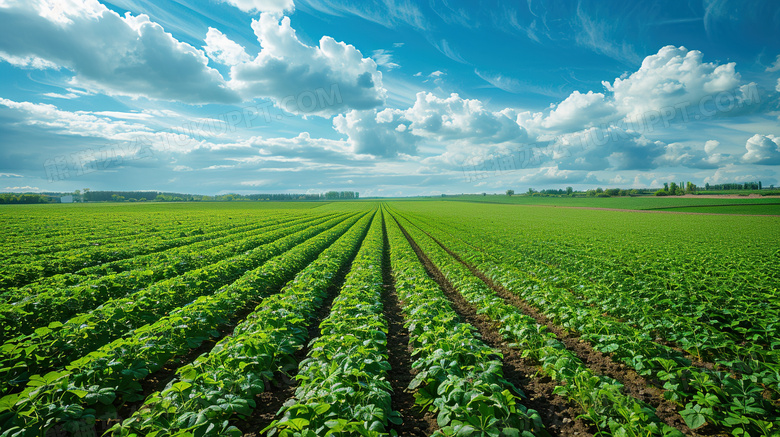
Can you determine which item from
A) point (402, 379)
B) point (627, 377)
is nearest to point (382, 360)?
point (402, 379)

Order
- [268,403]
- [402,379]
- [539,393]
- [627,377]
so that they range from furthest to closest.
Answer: [402,379]
[627,377]
[539,393]
[268,403]

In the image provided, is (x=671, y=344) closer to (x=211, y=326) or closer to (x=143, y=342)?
(x=211, y=326)

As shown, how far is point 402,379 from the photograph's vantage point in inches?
239

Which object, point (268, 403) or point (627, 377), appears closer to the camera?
point (268, 403)

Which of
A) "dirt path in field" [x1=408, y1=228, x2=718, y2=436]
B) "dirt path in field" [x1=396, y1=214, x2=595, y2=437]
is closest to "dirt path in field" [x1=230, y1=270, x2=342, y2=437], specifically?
"dirt path in field" [x1=396, y1=214, x2=595, y2=437]

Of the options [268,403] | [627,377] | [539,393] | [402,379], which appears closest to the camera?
[268,403]

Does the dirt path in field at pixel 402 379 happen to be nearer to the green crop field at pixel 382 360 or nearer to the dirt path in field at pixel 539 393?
the green crop field at pixel 382 360

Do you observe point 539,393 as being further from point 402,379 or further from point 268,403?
point 268,403

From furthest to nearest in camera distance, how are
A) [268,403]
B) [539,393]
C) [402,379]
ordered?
[402,379] → [539,393] → [268,403]

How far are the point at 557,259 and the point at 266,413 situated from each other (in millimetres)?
16136

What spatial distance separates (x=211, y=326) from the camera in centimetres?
709

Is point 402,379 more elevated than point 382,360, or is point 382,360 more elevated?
point 382,360

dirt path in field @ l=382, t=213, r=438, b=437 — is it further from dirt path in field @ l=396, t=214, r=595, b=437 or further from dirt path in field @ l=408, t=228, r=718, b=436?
dirt path in field @ l=408, t=228, r=718, b=436

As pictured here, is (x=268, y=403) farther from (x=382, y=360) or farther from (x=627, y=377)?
(x=627, y=377)
